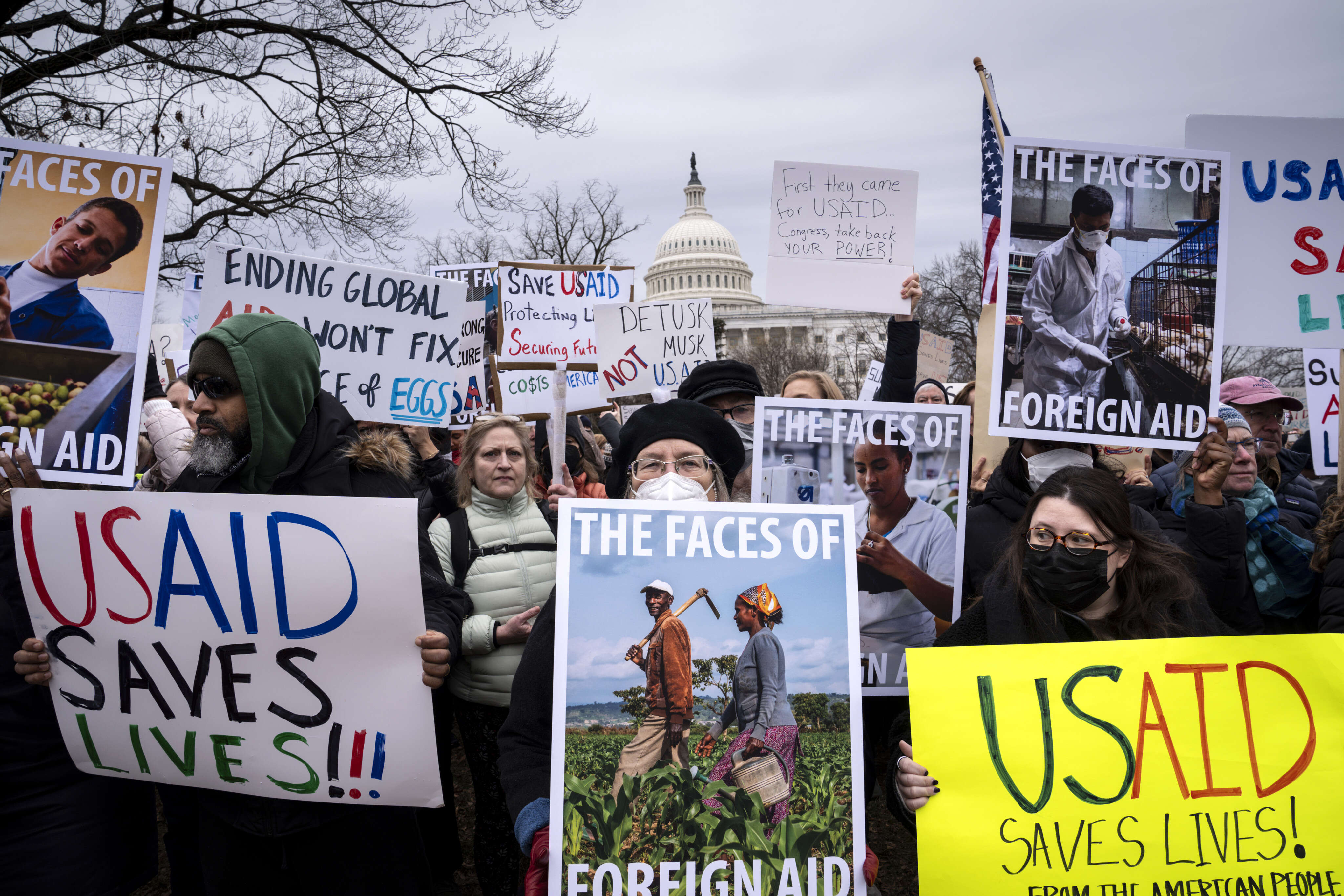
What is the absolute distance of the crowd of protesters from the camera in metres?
2.34

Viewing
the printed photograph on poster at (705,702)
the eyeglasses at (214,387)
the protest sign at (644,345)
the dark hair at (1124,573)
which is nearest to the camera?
the printed photograph on poster at (705,702)

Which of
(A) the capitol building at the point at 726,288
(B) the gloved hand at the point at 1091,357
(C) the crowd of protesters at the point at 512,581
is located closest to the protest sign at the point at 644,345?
(C) the crowd of protesters at the point at 512,581

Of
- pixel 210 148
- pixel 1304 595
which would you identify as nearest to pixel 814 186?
pixel 1304 595

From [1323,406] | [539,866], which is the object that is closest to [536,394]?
[1323,406]

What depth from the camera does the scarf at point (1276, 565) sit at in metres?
3.37

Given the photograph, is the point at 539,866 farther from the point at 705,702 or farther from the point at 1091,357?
the point at 1091,357

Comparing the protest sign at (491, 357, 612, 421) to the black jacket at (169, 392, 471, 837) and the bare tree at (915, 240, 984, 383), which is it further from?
the bare tree at (915, 240, 984, 383)

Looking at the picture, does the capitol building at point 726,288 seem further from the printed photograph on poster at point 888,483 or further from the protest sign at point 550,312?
the printed photograph on poster at point 888,483

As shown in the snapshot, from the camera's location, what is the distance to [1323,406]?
17.5 ft

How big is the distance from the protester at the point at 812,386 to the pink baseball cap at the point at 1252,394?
2.20 metres

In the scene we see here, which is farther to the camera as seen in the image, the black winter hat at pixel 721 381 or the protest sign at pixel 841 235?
the protest sign at pixel 841 235

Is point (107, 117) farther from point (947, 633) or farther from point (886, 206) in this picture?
point (947, 633)

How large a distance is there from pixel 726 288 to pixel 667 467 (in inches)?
3724

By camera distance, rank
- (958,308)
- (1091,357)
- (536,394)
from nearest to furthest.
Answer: (1091,357)
(536,394)
(958,308)
